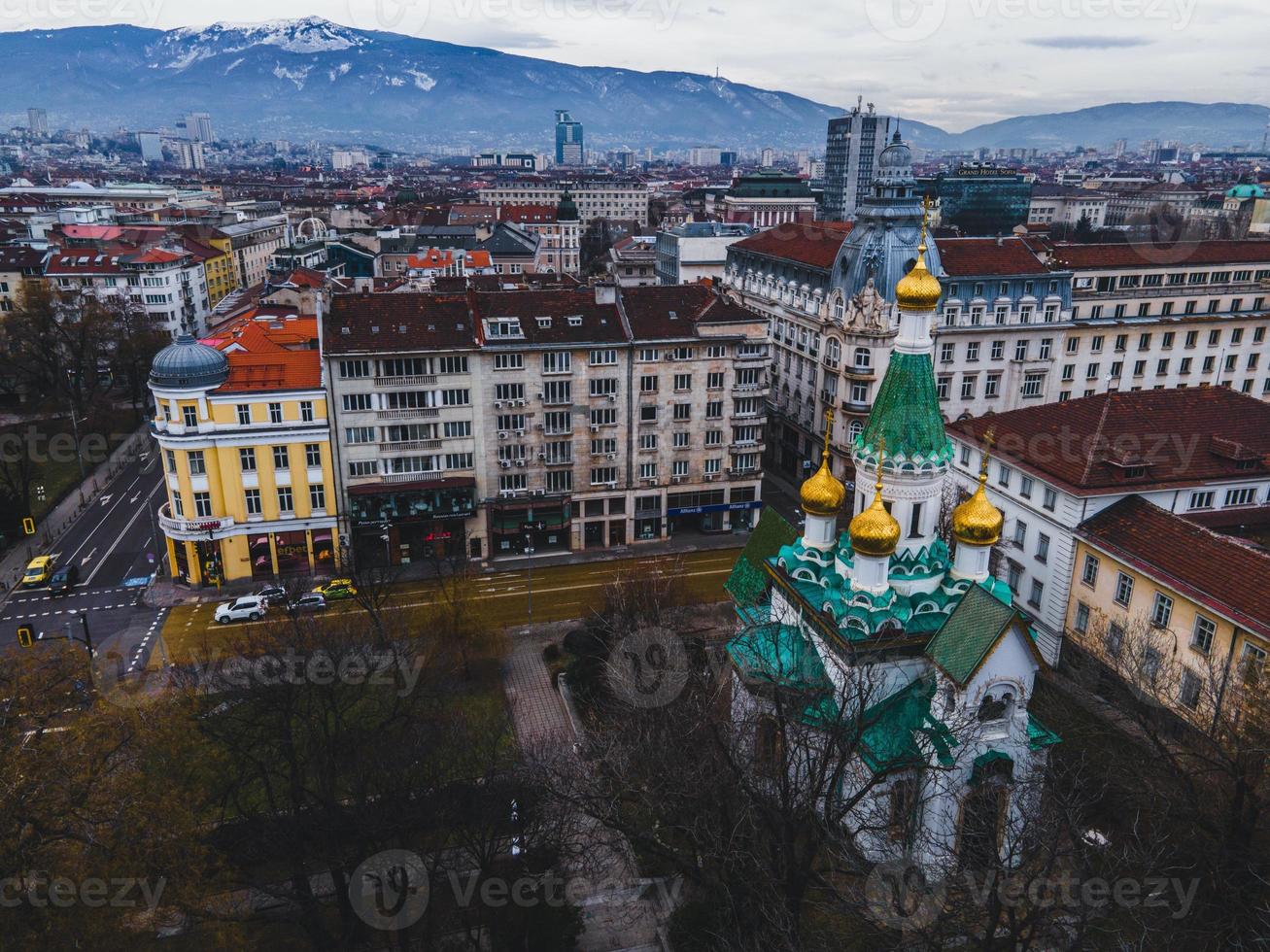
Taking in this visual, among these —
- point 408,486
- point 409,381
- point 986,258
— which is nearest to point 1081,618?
point 986,258

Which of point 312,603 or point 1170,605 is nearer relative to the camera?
point 1170,605

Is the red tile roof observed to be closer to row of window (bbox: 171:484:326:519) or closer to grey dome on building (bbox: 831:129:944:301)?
row of window (bbox: 171:484:326:519)

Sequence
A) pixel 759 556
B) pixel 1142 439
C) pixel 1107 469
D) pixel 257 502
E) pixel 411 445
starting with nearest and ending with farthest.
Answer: pixel 759 556, pixel 1107 469, pixel 1142 439, pixel 257 502, pixel 411 445

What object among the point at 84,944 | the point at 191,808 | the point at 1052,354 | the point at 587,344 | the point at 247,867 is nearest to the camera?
the point at 84,944

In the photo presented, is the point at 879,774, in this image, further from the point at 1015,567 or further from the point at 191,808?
the point at 1015,567

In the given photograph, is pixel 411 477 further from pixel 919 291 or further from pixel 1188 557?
pixel 1188 557

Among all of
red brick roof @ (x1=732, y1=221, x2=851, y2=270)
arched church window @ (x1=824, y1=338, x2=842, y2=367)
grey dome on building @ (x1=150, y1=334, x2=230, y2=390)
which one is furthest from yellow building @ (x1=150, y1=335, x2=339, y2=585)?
red brick roof @ (x1=732, y1=221, x2=851, y2=270)

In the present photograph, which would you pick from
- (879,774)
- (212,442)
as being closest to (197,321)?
(212,442)
